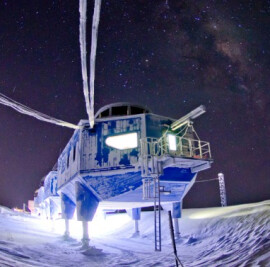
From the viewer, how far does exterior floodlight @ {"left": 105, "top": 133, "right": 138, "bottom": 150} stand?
15.8 m

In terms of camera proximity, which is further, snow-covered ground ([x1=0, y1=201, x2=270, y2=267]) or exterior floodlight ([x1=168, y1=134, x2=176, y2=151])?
exterior floodlight ([x1=168, y1=134, x2=176, y2=151])

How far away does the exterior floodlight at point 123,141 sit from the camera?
15836 mm

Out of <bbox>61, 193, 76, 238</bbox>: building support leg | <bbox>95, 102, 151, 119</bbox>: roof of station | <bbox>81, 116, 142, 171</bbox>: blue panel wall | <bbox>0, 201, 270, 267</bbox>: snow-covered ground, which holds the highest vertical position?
<bbox>95, 102, 151, 119</bbox>: roof of station

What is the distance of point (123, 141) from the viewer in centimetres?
1602

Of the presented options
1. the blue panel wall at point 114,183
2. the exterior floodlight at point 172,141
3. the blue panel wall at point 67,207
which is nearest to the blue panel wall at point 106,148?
the blue panel wall at point 114,183

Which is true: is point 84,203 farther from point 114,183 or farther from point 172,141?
point 172,141

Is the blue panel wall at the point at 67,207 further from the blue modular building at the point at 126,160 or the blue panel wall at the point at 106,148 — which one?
the blue panel wall at the point at 106,148

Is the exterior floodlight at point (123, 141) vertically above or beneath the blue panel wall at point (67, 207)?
above

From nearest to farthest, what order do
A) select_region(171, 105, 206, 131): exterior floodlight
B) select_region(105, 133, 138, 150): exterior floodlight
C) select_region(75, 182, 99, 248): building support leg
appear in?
select_region(171, 105, 206, 131): exterior floodlight
select_region(105, 133, 138, 150): exterior floodlight
select_region(75, 182, 99, 248): building support leg

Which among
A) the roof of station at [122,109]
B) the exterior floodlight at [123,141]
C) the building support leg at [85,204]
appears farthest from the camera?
the roof of station at [122,109]

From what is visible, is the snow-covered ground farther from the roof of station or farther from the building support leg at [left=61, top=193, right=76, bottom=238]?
the roof of station

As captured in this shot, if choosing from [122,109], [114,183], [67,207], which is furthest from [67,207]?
[122,109]

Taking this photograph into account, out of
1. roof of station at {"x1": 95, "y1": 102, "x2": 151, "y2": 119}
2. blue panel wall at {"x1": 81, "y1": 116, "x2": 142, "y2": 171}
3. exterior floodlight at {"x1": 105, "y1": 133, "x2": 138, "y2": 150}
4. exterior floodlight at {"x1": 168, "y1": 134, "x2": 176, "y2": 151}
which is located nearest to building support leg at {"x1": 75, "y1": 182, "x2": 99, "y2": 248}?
blue panel wall at {"x1": 81, "y1": 116, "x2": 142, "y2": 171}

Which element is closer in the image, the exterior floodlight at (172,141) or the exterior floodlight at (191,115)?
the exterior floodlight at (191,115)
